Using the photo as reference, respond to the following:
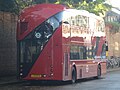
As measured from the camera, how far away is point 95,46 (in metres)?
28.7

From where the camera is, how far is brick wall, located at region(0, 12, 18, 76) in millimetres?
28484

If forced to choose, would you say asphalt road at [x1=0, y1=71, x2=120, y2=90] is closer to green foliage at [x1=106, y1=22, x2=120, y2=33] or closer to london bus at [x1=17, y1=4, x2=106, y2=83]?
london bus at [x1=17, y1=4, x2=106, y2=83]

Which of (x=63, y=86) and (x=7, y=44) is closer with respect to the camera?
(x=63, y=86)

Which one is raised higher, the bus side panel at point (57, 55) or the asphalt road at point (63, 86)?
the bus side panel at point (57, 55)

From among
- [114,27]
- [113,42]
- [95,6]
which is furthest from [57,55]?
[113,42]

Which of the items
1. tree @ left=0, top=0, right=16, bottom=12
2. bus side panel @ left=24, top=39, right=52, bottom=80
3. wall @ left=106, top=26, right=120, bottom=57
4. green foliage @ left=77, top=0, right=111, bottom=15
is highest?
green foliage @ left=77, top=0, right=111, bottom=15

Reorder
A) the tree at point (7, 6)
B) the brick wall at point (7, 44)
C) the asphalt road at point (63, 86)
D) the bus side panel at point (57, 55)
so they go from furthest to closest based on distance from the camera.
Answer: the brick wall at point (7, 44), the tree at point (7, 6), the bus side panel at point (57, 55), the asphalt road at point (63, 86)

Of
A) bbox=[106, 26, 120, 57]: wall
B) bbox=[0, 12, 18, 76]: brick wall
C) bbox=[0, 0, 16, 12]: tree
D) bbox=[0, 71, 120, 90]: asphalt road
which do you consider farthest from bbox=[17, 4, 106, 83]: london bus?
bbox=[106, 26, 120, 57]: wall

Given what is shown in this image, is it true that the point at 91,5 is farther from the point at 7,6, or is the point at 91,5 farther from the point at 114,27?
the point at 114,27

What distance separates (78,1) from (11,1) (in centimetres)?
980

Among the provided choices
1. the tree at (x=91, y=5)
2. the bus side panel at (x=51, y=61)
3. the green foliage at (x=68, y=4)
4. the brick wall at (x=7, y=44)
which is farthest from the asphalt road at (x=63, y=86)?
the tree at (x=91, y=5)

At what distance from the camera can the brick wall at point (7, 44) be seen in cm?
2848

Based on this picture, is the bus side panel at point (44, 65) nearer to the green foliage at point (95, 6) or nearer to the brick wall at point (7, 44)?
the brick wall at point (7, 44)

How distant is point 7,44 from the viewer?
29.2 metres
